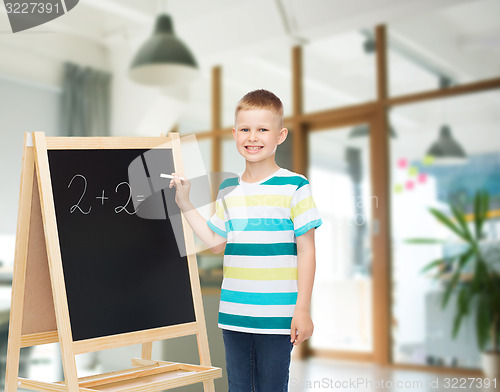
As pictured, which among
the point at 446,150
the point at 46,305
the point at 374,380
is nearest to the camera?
the point at 46,305

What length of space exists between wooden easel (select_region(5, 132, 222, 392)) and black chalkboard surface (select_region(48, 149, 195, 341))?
0.03 m

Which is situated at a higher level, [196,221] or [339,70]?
[339,70]

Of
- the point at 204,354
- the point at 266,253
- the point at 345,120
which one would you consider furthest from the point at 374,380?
the point at 266,253

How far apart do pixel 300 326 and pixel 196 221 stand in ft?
1.34

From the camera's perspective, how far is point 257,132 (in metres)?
1.39

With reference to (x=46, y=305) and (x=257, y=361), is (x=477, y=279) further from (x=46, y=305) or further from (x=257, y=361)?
(x=46, y=305)

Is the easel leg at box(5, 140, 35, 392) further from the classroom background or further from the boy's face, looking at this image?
the classroom background

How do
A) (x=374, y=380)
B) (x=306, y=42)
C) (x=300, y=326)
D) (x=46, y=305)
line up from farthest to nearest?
(x=306, y=42), (x=374, y=380), (x=46, y=305), (x=300, y=326)

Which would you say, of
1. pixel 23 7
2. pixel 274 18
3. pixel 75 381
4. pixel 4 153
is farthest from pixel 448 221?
pixel 4 153

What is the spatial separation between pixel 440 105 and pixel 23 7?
2831 mm

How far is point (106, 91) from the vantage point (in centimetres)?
515

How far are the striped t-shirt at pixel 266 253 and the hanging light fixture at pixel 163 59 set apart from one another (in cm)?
233

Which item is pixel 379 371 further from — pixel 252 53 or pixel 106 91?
pixel 106 91

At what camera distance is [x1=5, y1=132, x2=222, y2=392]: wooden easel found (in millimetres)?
1453
